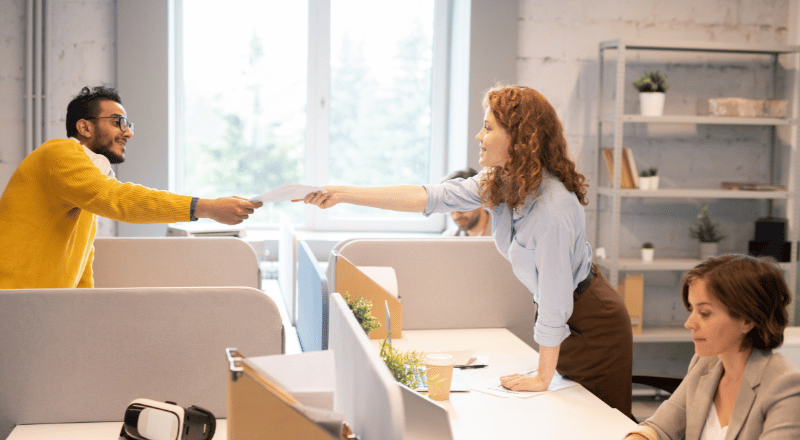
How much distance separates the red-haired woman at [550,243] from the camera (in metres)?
1.62

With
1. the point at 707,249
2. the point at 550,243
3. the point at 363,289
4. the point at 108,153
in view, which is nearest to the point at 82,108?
the point at 108,153

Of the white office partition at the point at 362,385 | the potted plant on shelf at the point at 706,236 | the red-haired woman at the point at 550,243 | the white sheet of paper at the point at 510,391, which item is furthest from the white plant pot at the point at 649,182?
the white office partition at the point at 362,385

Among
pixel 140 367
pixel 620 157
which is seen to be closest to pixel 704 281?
pixel 140 367

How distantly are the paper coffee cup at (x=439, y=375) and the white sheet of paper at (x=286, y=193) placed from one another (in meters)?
0.66

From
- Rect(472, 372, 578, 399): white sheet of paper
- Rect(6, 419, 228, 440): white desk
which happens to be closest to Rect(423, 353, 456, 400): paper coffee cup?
Rect(472, 372, 578, 399): white sheet of paper

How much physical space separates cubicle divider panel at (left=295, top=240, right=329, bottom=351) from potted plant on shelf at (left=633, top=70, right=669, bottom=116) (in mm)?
2157

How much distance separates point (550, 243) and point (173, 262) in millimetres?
1554

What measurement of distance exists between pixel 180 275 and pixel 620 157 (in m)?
2.28

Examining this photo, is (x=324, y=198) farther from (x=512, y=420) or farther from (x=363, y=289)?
(x=512, y=420)

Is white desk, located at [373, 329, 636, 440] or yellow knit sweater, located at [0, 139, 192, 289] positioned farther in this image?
yellow knit sweater, located at [0, 139, 192, 289]

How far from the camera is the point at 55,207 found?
1.81 meters

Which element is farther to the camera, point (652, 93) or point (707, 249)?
point (707, 249)

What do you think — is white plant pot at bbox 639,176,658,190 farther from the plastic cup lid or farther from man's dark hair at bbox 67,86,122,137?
man's dark hair at bbox 67,86,122,137

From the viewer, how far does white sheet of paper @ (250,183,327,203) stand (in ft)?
6.41
